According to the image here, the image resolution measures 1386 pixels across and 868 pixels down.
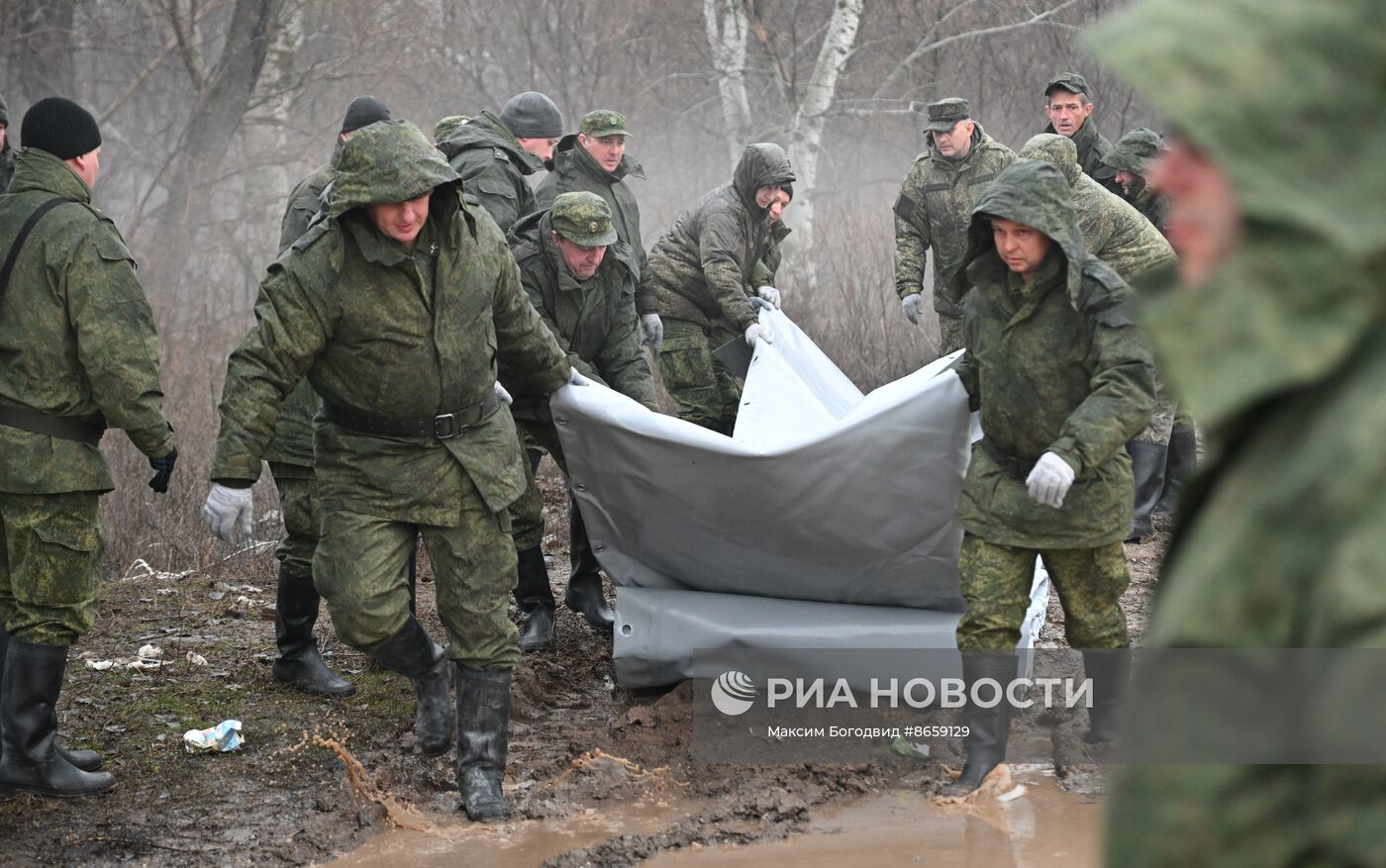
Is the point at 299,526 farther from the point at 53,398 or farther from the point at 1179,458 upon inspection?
the point at 1179,458

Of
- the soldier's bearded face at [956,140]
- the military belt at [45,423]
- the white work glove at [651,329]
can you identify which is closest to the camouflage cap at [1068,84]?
the soldier's bearded face at [956,140]

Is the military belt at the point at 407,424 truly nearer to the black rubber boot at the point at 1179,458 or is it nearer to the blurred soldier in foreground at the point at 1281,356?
the blurred soldier in foreground at the point at 1281,356

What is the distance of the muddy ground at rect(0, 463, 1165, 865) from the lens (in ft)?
14.5

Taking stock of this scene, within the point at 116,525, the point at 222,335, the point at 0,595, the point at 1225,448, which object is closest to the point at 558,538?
the point at 116,525

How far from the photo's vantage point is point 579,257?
6.08 metres

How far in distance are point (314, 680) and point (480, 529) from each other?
151 centimetres

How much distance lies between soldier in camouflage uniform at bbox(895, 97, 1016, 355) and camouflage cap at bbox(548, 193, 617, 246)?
10.2 feet

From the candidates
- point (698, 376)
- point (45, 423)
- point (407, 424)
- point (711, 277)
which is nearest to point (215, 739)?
point (45, 423)

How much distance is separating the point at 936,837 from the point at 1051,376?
142 cm

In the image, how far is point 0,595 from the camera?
464 cm

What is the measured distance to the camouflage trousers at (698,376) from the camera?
7570mm

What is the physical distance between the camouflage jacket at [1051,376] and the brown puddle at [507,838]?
1370 mm

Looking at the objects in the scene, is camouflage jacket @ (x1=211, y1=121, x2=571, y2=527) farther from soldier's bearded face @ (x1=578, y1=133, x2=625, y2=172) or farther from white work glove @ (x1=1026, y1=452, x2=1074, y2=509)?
soldier's bearded face @ (x1=578, y1=133, x2=625, y2=172)

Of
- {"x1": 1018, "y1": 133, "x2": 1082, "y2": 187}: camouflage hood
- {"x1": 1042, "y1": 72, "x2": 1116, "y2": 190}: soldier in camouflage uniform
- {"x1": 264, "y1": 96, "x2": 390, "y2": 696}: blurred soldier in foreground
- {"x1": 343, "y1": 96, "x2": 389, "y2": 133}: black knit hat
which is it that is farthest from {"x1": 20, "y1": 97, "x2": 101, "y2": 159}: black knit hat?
{"x1": 1042, "y1": 72, "x2": 1116, "y2": 190}: soldier in camouflage uniform
